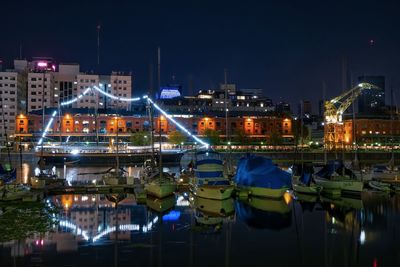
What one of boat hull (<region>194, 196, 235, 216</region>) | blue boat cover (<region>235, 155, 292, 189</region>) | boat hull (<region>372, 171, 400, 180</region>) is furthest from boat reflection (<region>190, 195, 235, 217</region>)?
boat hull (<region>372, 171, 400, 180</region>)

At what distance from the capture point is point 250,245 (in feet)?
78.8

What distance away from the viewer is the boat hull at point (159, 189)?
1518 inches

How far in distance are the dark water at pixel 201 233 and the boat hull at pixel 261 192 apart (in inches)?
32.2

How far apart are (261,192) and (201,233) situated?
1441 centimetres

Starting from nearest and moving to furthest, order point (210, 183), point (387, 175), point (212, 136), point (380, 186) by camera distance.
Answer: point (210, 183), point (380, 186), point (387, 175), point (212, 136)

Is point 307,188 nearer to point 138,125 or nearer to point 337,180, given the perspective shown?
point 337,180

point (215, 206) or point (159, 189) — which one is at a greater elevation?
point (159, 189)

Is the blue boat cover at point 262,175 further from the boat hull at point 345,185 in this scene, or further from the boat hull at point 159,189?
the boat hull at point 159,189

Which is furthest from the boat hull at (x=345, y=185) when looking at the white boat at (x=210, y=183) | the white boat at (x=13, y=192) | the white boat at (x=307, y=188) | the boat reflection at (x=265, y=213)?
the white boat at (x=13, y=192)

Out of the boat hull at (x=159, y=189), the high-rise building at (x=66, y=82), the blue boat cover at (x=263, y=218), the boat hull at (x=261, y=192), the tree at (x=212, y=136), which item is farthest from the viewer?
the high-rise building at (x=66, y=82)

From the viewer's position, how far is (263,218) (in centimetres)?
3125

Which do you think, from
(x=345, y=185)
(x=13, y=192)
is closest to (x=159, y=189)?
(x=13, y=192)

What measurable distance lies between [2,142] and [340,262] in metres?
122

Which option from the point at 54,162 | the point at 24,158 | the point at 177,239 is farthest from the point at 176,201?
the point at 24,158
